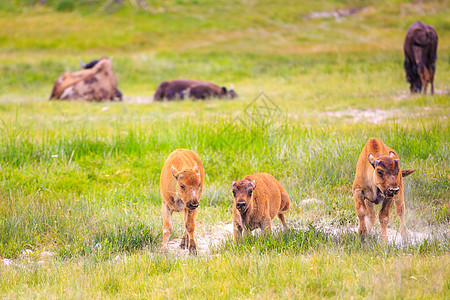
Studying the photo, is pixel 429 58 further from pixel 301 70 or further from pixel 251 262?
pixel 251 262

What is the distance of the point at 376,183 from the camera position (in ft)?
13.1

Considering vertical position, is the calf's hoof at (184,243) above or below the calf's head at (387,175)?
below

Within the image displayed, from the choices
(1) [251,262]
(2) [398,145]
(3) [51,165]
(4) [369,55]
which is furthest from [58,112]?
(4) [369,55]

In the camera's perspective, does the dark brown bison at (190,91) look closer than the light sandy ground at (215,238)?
No

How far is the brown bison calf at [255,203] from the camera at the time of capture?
14.4 ft

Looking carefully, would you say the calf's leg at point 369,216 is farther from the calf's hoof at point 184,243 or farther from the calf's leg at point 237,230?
the calf's hoof at point 184,243

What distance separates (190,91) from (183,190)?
11.2m

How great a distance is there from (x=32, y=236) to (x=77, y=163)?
8.49 feet

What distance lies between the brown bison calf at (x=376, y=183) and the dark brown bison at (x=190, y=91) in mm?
10629

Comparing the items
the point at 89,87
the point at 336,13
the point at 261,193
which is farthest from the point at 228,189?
the point at 336,13

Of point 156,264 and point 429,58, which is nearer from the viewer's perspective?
point 156,264

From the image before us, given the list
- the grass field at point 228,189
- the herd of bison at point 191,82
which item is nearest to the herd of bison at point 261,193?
the grass field at point 228,189

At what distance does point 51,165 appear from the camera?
25.1 ft

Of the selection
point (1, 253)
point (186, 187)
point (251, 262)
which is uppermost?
point (186, 187)
